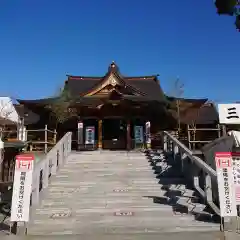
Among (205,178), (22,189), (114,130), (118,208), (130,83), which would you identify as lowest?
(118,208)

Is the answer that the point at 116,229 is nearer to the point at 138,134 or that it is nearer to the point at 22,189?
the point at 22,189

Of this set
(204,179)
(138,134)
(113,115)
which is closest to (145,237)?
(204,179)

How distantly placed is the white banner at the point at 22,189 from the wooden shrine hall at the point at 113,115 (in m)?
12.4

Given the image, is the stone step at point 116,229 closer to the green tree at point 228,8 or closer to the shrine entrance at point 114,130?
the green tree at point 228,8

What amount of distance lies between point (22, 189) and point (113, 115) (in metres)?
14.2

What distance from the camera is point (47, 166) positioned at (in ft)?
31.6

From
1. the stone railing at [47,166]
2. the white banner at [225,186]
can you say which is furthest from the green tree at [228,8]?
the stone railing at [47,166]

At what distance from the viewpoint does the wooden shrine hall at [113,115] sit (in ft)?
65.6

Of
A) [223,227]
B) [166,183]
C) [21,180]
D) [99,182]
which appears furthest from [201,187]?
[21,180]

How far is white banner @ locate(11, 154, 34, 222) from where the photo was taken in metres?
6.66

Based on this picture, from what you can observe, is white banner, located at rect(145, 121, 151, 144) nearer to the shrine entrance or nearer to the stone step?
the shrine entrance

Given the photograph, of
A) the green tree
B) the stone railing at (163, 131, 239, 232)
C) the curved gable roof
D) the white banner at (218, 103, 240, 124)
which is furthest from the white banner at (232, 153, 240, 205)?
the curved gable roof

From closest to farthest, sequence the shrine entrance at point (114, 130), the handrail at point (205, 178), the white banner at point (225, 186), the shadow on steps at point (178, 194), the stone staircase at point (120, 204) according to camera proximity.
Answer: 1. the white banner at point (225, 186)
2. the stone staircase at point (120, 204)
3. the shadow on steps at point (178, 194)
4. the handrail at point (205, 178)
5. the shrine entrance at point (114, 130)

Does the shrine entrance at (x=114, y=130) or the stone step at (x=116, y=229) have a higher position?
the shrine entrance at (x=114, y=130)
